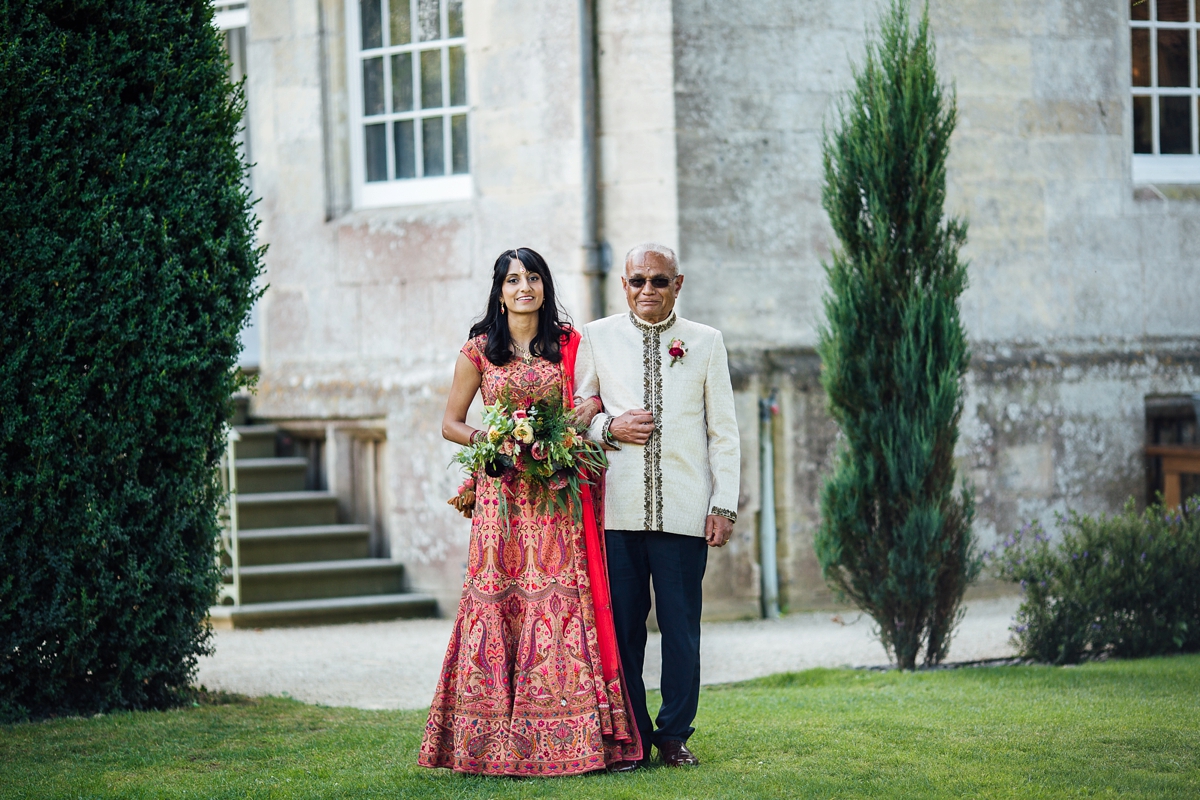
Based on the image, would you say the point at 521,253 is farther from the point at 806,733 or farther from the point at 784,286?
the point at 784,286

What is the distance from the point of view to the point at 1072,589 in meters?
7.40

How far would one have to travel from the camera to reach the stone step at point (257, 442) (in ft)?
35.7

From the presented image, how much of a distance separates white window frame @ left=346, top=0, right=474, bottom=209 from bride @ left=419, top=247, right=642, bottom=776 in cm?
544

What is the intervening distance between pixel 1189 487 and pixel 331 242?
6486 mm

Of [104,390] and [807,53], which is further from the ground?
[807,53]

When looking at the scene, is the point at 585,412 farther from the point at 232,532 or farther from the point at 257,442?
the point at 257,442

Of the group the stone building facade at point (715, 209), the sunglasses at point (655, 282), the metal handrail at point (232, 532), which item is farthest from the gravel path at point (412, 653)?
the sunglasses at point (655, 282)

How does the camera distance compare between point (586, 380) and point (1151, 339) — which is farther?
point (1151, 339)

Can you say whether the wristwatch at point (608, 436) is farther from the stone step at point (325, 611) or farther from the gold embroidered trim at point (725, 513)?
the stone step at point (325, 611)

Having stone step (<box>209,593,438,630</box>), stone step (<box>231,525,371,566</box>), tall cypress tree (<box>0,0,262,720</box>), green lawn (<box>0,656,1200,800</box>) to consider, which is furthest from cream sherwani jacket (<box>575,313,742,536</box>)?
stone step (<box>231,525,371,566</box>)

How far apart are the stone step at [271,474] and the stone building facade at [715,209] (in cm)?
24

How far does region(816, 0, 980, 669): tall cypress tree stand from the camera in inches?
283

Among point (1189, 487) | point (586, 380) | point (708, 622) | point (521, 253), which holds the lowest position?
point (708, 622)

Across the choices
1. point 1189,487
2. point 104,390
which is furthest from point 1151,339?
point 104,390
